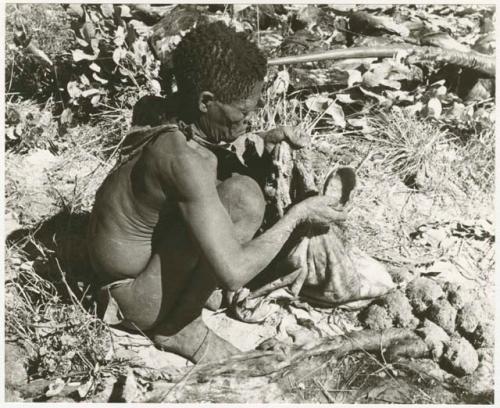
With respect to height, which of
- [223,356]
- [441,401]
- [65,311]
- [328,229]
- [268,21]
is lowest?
[441,401]

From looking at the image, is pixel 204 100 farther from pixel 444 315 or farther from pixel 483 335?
pixel 483 335

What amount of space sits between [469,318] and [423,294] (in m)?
0.20

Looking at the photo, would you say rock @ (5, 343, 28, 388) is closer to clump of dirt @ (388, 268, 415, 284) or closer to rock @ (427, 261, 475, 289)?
clump of dirt @ (388, 268, 415, 284)

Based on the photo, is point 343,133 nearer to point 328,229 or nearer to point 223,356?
point 328,229

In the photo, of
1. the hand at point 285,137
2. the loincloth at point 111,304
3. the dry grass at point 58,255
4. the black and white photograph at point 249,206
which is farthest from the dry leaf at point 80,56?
the loincloth at point 111,304

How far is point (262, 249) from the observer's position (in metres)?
2.12

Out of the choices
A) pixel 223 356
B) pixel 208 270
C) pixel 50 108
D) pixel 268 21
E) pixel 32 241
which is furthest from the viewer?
pixel 268 21

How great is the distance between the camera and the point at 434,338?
2484mm

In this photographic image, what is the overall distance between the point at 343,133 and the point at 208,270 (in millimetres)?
1412

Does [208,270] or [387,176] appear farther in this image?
[387,176]

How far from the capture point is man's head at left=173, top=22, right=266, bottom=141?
194 centimetres

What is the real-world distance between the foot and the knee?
0.50 meters

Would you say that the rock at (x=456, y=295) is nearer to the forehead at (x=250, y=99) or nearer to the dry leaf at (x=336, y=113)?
the dry leaf at (x=336, y=113)

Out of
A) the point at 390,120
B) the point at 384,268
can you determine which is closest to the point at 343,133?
the point at 390,120
